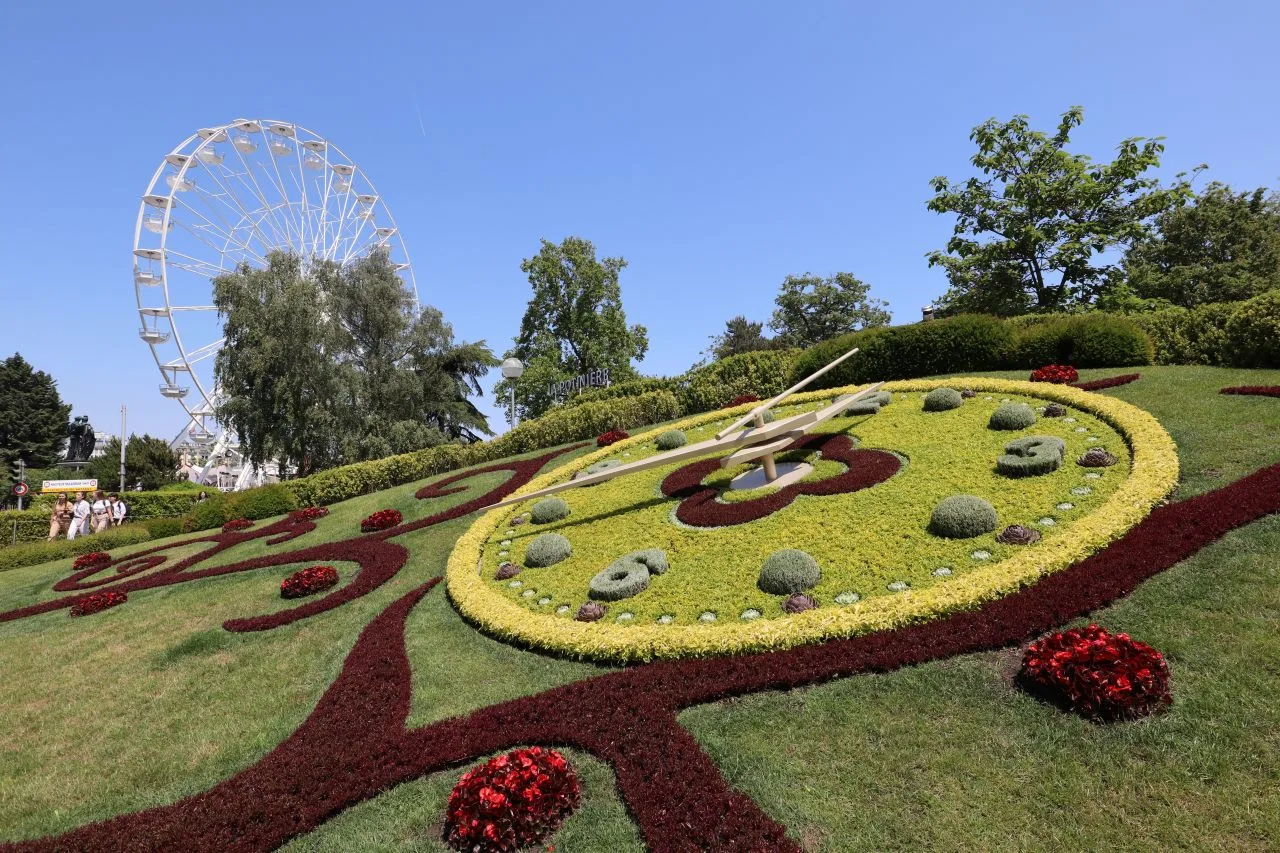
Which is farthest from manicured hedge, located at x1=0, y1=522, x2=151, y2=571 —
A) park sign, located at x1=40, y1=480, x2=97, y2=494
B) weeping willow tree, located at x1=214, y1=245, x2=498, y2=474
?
park sign, located at x1=40, y1=480, x2=97, y2=494

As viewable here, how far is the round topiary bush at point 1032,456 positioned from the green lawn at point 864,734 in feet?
4.61

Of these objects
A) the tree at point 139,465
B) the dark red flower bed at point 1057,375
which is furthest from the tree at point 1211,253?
the tree at point 139,465

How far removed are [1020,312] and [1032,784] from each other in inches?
1072

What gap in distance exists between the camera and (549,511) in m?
12.2

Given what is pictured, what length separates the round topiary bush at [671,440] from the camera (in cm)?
1477

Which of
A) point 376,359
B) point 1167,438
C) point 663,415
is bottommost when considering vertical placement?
point 1167,438

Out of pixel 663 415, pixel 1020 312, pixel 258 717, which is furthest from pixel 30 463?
pixel 1020 312

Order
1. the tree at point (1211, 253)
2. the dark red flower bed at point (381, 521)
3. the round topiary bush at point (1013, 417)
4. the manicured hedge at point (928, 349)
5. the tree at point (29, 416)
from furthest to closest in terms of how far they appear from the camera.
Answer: the tree at point (29, 416), the tree at point (1211, 253), the manicured hedge at point (928, 349), the dark red flower bed at point (381, 521), the round topiary bush at point (1013, 417)

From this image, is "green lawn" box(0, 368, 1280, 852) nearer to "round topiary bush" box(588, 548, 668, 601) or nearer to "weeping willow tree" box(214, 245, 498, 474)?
"round topiary bush" box(588, 548, 668, 601)

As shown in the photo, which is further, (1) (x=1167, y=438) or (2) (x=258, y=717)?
(1) (x=1167, y=438)

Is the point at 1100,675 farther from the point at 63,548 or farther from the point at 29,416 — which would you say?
the point at 29,416

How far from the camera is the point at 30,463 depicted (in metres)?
67.8

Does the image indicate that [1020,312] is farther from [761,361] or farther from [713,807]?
[713,807]

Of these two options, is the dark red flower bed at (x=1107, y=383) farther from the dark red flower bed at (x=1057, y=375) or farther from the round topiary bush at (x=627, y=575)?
the round topiary bush at (x=627, y=575)
